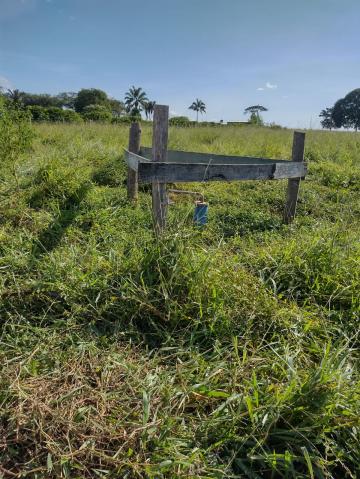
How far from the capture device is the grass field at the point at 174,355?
1.35 metres

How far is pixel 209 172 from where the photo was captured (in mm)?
3299

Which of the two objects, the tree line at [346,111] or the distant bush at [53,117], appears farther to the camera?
the tree line at [346,111]

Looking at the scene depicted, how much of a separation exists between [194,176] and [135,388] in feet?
7.03

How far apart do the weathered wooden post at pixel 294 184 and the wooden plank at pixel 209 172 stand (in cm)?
16

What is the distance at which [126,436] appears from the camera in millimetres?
1362

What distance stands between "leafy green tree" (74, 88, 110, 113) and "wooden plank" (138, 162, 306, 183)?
62579mm

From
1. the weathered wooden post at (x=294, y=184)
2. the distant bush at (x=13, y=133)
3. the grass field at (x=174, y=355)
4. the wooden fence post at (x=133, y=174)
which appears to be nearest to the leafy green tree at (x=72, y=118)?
the wooden fence post at (x=133, y=174)

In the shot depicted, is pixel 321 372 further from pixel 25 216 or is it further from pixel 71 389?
pixel 25 216

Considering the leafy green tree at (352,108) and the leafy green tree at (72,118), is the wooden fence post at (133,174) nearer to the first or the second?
the leafy green tree at (72,118)

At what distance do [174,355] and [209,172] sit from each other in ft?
6.55

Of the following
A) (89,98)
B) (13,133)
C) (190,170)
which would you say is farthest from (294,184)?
(89,98)

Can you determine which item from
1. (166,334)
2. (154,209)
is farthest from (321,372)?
(154,209)

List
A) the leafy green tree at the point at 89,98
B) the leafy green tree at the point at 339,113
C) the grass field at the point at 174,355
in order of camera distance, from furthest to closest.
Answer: the leafy green tree at the point at 339,113 < the leafy green tree at the point at 89,98 < the grass field at the point at 174,355

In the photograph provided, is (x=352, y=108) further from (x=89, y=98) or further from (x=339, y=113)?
A: (x=89, y=98)
